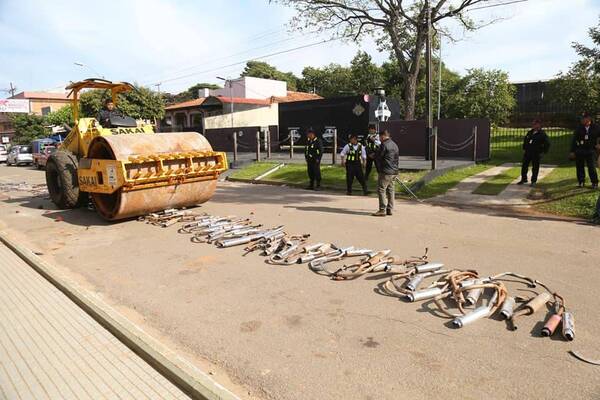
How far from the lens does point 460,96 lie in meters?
36.4

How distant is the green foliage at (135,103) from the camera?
39062mm

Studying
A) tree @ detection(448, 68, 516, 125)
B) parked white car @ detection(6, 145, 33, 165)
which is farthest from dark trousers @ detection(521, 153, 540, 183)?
parked white car @ detection(6, 145, 33, 165)

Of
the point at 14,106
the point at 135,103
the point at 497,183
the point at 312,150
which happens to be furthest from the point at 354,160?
the point at 14,106

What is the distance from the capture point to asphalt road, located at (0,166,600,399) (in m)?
3.34

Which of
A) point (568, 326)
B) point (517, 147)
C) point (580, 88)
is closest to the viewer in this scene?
point (568, 326)

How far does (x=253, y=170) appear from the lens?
18719 mm

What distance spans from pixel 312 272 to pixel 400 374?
257cm

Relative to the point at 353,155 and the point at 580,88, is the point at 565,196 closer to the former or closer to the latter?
the point at 353,155

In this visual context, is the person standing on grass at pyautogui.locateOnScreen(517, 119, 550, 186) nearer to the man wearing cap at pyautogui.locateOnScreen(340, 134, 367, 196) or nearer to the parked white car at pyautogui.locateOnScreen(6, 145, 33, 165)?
the man wearing cap at pyautogui.locateOnScreen(340, 134, 367, 196)

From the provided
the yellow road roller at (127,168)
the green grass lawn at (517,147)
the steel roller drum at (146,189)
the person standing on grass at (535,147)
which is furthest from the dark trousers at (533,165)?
the steel roller drum at (146,189)

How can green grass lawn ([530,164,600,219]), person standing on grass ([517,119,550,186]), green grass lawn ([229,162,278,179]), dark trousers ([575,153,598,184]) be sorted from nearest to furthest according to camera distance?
1. green grass lawn ([530,164,600,219])
2. dark trousers ([575,153,598,184])
3. person standing on grass ([517,119,550,186])
4. green grass lawn ([229,162,278,179])

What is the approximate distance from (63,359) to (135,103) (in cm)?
3991

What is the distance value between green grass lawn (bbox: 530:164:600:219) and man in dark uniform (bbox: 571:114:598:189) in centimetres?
31

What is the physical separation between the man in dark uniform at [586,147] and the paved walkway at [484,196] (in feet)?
4.24
